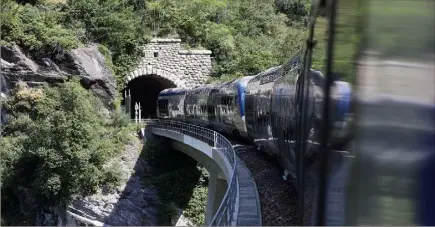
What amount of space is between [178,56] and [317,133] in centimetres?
3848

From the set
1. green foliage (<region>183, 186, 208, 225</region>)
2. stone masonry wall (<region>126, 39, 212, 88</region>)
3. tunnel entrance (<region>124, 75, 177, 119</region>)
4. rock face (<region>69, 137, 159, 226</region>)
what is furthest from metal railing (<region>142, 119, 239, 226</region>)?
tunnel entrance (<region>124, 75, 177, 119</region>)

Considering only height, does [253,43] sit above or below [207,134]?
above

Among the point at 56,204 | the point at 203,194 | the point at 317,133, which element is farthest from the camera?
the point at 203,194

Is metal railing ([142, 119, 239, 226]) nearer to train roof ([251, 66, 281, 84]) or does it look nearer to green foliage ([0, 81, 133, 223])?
train roof ([251, 66, 281, 84])

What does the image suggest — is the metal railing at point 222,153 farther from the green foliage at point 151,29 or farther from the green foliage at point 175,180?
the green foliage at point 151,29

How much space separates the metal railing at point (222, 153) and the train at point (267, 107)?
72cm

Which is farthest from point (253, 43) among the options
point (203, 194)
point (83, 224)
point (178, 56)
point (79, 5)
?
point (83, 224)

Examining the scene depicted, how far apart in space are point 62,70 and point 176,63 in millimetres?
9952

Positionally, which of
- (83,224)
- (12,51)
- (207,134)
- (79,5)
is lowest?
(83,224)

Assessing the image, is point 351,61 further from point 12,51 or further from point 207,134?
point 12,51

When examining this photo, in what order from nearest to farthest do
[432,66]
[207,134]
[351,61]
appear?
[432,66], [351,61], [207,134]

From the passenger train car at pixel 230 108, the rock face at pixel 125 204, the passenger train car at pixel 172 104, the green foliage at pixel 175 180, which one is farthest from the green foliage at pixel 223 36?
the passenger train car at pixel 230 108

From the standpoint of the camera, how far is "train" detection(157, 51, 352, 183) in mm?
3525

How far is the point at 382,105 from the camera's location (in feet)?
7.41
